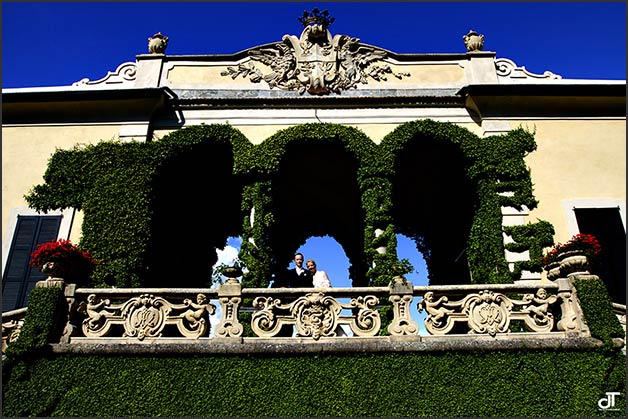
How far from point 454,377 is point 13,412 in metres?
7.04

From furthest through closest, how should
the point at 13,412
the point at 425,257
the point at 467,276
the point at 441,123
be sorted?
1. the point at 425,257
2. the point at 467,276
3. the point at 441,123
4. the point at 13,412

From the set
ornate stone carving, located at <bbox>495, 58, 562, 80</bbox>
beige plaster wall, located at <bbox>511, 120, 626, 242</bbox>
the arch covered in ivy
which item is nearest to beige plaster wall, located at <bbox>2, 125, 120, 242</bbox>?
the arch covered in ivy

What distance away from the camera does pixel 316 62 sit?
45.6 feet

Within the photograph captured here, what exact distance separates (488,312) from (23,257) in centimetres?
1086

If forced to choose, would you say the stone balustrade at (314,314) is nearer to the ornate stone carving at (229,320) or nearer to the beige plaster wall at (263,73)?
the ornate stone carving at (229,320)

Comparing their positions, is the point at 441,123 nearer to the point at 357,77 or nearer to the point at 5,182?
the point at 357,77

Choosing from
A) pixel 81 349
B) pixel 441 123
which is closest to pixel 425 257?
pixel 441 123

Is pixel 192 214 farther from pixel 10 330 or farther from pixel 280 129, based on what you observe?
pixel 10 330

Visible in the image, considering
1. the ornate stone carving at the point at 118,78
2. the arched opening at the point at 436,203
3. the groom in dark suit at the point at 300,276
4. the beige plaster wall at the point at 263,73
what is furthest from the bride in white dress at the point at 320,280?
the ornate stone carving at the point at 118,78

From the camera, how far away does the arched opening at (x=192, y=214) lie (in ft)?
41.0

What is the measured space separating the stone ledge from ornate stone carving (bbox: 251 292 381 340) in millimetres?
214

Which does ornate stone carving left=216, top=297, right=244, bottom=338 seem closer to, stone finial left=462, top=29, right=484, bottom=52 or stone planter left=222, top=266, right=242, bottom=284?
stone planter left=222, top=266, right=242, bottom=284

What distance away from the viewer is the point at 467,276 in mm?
15266

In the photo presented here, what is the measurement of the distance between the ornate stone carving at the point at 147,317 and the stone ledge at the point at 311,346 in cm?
22
